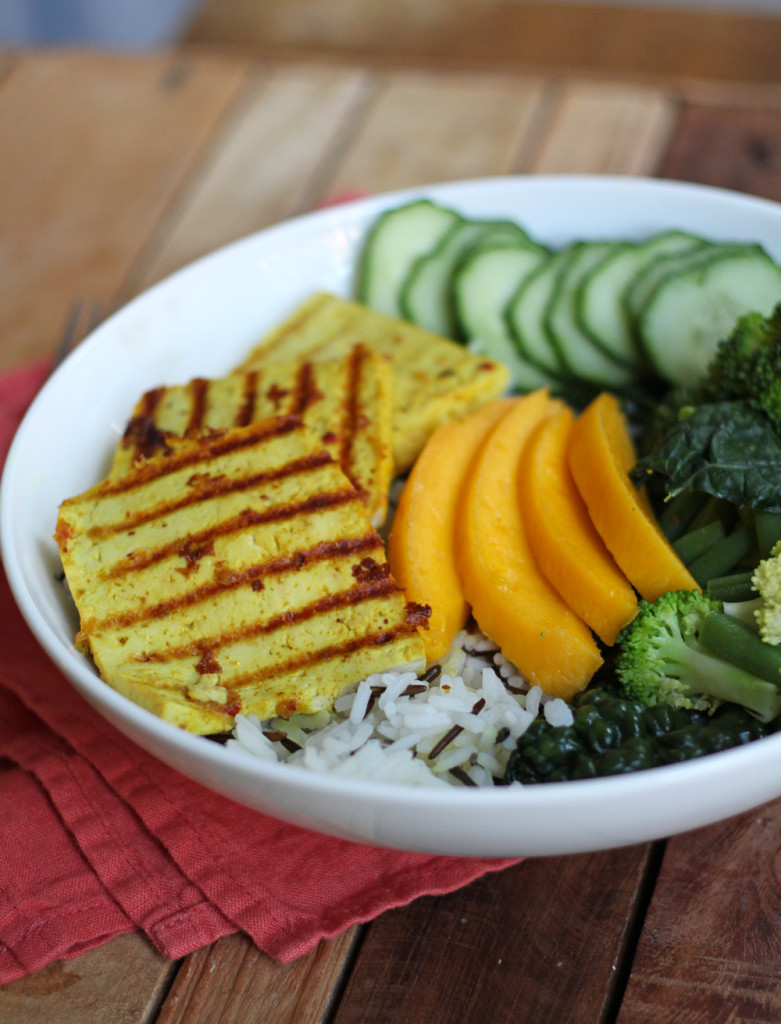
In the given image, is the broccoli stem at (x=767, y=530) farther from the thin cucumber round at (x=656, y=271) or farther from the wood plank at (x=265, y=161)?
the wood plank at (x=265, y=161)

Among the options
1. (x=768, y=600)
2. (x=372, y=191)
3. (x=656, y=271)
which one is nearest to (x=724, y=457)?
(x=768, y=600)

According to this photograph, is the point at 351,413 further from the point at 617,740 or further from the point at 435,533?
the point at 617,740

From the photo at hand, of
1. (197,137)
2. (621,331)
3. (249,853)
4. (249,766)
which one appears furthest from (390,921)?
(197,137)

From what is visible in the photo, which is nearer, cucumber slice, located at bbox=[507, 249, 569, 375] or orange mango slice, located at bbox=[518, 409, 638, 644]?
orange mango slice, located at bbox=[518, 409, 638, 644]

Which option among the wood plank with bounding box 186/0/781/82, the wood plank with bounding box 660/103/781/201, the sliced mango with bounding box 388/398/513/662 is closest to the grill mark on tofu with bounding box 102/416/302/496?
the sliced mango with bounding box 388/398/513/662

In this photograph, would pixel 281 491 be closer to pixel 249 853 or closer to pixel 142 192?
pixel 249 853

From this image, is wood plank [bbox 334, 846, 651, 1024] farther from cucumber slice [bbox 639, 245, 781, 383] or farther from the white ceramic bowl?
cucumber slice [bbox 639, 245, 781, 383]
